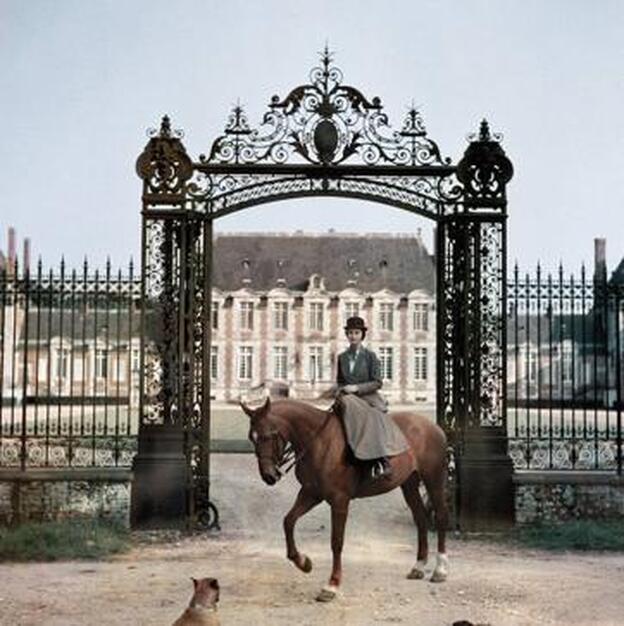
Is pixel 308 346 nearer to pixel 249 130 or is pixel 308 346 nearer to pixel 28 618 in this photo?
pixel 249 130

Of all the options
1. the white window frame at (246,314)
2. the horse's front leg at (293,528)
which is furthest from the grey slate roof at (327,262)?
the horse's front leg at (293,528)

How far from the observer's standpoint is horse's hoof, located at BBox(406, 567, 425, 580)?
311 inches

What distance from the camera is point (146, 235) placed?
33.8 feet

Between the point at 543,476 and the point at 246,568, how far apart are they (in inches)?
148

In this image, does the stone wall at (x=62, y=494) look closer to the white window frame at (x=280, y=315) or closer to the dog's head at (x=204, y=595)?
the dog's head at (x=204, y=595)

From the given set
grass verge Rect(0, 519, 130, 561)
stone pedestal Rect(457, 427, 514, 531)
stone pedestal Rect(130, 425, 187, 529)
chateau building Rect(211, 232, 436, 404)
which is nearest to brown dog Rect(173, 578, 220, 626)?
grass verge Rect(0, 519, 130, 561)

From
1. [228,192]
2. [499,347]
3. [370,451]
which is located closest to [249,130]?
[228,192]

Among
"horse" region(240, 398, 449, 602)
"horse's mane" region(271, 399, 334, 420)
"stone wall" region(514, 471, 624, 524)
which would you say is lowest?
"stone wall" region(514, 471, 624, 524)

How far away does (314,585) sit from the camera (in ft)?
24.9

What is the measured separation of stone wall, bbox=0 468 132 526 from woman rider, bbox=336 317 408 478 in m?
3.73

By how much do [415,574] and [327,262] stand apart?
134 ft

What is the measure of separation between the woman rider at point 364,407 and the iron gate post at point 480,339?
291cm

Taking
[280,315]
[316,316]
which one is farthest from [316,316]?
[280,315]

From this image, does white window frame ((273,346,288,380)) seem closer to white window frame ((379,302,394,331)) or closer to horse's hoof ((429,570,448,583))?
white window frame ((379,302,394,331))
